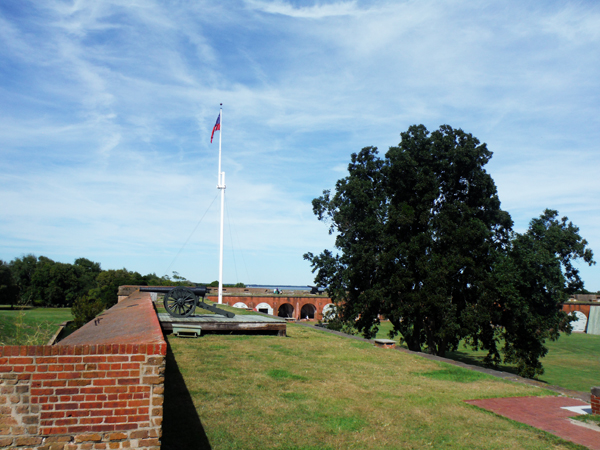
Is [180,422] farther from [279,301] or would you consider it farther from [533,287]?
[279,301]

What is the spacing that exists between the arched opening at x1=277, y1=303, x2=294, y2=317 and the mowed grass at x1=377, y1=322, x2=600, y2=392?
1659 cm

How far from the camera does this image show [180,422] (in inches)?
210

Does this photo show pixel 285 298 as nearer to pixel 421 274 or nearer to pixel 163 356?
pixel 421 274

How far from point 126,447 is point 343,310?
18.9m

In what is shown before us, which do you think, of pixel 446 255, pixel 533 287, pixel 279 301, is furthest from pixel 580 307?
pixel 446 255

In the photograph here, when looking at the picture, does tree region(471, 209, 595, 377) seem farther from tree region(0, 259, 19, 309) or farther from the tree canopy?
tree region(0, 259, 19, 309)

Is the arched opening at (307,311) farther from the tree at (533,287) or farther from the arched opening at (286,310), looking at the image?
the tree at (533,287)

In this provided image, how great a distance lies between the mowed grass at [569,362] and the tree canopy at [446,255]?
8.83 ft

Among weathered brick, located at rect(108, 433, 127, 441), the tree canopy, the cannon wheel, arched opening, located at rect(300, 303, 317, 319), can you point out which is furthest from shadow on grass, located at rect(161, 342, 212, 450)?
arched opening, located at rect(300, 303, 317, 319)

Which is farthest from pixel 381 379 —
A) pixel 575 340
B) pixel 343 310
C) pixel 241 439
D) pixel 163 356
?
pixel 575 340

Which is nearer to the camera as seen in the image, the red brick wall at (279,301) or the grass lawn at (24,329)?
the grass lawn at (24,329)

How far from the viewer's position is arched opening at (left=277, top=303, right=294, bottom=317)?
50828 mm

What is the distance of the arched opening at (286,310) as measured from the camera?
50828 mm

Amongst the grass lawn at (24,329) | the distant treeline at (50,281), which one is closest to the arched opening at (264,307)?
the distant treeline at (50,281)
